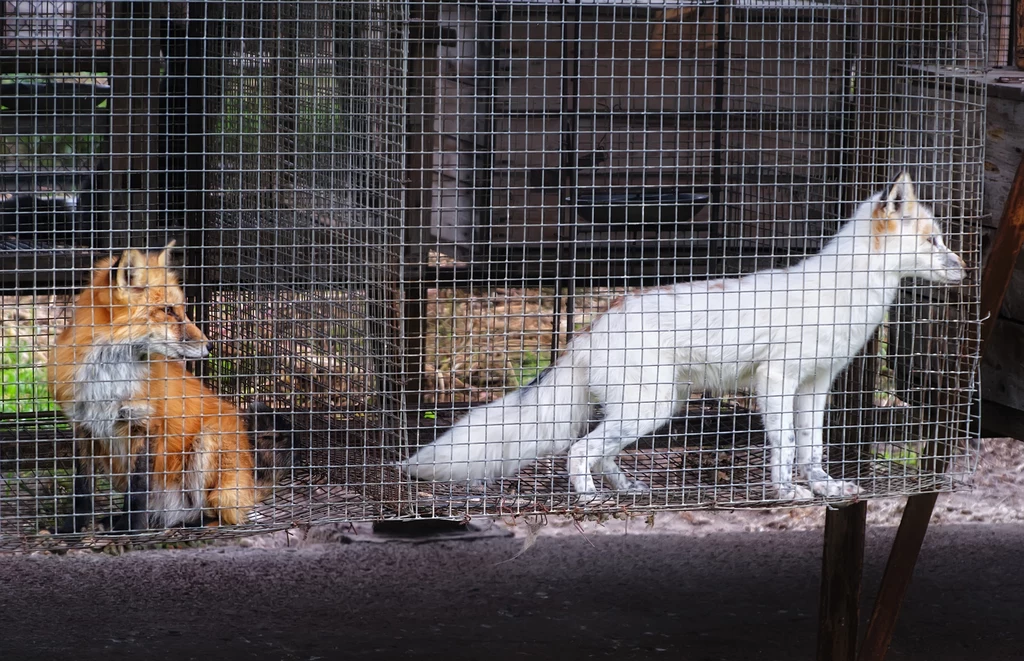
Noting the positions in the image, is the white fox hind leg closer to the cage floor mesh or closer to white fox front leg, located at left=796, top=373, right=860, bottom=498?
the cage floor mesh

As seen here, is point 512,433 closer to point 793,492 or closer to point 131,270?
point 793,492

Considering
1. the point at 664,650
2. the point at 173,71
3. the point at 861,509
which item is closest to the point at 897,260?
the point at 861,509

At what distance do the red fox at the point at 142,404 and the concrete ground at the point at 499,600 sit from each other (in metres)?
1.19

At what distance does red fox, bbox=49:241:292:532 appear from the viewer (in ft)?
13.1

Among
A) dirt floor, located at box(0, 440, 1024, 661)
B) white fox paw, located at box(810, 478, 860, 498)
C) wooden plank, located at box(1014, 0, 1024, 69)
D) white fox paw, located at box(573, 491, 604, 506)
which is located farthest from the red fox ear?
wooden plank, located at box(1014, 0, 1024, 69)

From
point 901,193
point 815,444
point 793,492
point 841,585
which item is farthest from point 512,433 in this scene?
point 901,193

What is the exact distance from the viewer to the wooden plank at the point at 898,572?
4105 mm

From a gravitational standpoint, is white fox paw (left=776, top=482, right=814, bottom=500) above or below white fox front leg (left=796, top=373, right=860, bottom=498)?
below

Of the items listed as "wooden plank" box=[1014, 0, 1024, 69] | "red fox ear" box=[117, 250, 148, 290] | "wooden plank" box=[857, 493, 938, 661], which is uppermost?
"wooden plank" box=[1014, 0, 1024, 69]

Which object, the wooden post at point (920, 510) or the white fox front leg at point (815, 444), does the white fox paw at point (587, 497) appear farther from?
the wooden post at point (920, 510)

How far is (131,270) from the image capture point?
396cm

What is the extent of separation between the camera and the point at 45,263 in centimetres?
493

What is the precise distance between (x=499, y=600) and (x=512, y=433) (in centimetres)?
183

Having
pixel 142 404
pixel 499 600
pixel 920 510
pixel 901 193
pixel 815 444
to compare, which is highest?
pixel 901 193
